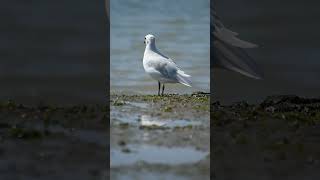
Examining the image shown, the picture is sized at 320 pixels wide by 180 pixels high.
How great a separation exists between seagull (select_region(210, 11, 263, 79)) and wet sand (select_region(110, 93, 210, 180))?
38 cm

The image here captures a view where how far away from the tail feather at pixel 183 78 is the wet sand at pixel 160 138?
0.15m

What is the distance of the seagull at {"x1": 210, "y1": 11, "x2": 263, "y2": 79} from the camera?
21.6 feet

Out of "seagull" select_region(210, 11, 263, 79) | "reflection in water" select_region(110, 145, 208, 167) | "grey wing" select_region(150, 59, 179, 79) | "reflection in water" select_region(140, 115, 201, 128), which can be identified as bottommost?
"reflection in water" select_region(110, 145, 208, 167)

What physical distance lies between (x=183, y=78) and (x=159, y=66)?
0.79 feet

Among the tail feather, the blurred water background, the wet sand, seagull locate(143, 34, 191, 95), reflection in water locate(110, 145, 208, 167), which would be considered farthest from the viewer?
seagull locate(143, 34, 191, 95)

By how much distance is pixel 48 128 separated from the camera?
6617 mm

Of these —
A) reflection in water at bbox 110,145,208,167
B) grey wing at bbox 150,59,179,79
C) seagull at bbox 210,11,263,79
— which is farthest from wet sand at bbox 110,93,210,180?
seagull at bbox 210,11,263,79

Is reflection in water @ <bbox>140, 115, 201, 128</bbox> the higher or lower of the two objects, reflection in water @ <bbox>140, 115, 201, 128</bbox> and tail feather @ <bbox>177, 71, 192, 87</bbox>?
the lower

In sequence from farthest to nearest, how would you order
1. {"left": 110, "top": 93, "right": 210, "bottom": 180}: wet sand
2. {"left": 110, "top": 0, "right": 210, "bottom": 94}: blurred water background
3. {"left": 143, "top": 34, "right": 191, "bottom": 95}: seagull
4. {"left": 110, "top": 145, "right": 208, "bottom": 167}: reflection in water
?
{"left": 143, "top": 34, "right": 191, "bottom": 95}: seagull < {"left": 110, "top": 0, "right": 210, "bottom": 94}: blurred water background < {"left": 110, "top": 145, "right": 208, "bottom": 167}: reflection in water < {"left": 110, "top": 93, "right": 210, "bottom": 180}: wet sand

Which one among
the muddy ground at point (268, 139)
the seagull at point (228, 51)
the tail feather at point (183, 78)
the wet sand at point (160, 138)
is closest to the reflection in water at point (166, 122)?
the wet sand at point (160, 138)

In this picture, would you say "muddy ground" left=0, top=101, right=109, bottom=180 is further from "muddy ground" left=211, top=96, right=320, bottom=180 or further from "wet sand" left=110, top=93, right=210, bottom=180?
"muddy ground" left=211, top=96, right=320, bottom=180

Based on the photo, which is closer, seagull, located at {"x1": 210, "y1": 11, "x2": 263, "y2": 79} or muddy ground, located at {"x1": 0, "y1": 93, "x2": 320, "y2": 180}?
muddy ground, located at {"x1": 0, "y1": 93, "x2": 320, "y2": 180}

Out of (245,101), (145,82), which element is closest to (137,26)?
(145,82)

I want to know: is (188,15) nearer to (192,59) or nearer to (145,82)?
(192,59)
